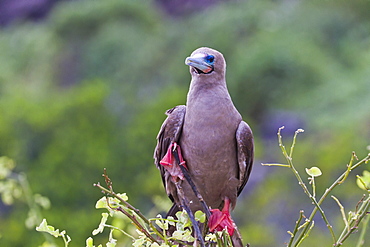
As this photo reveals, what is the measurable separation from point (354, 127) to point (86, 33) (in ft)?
17.1

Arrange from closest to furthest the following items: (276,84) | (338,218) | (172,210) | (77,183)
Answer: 1. (172,210)
2. (338,218)
3. (77,183)
4. (276,84)

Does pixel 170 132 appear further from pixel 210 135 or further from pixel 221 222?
pixel 221 222

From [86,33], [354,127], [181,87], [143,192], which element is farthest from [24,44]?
[354,127]

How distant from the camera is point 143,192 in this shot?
17.5 feet

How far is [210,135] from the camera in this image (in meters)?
1.11

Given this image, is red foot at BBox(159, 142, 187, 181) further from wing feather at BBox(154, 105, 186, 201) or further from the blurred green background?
the blurred green background

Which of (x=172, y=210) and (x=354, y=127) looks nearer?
(x=172, y=210)

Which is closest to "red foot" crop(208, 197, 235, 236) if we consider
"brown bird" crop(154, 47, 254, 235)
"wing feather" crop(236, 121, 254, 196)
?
"brown bird" crop(154, 47, 254, 235)

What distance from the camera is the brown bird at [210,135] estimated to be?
1.10 meters

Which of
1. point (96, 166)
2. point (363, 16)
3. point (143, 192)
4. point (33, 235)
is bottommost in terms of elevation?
point (33, 235)

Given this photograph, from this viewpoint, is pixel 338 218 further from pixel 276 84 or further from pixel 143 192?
pixel 276 84

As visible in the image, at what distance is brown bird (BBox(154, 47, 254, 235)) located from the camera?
1.10 m

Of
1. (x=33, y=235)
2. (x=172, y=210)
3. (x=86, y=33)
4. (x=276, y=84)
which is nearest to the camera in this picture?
(x=172, y=210)

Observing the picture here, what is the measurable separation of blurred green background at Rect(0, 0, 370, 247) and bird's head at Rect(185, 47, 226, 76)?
2867 mm
